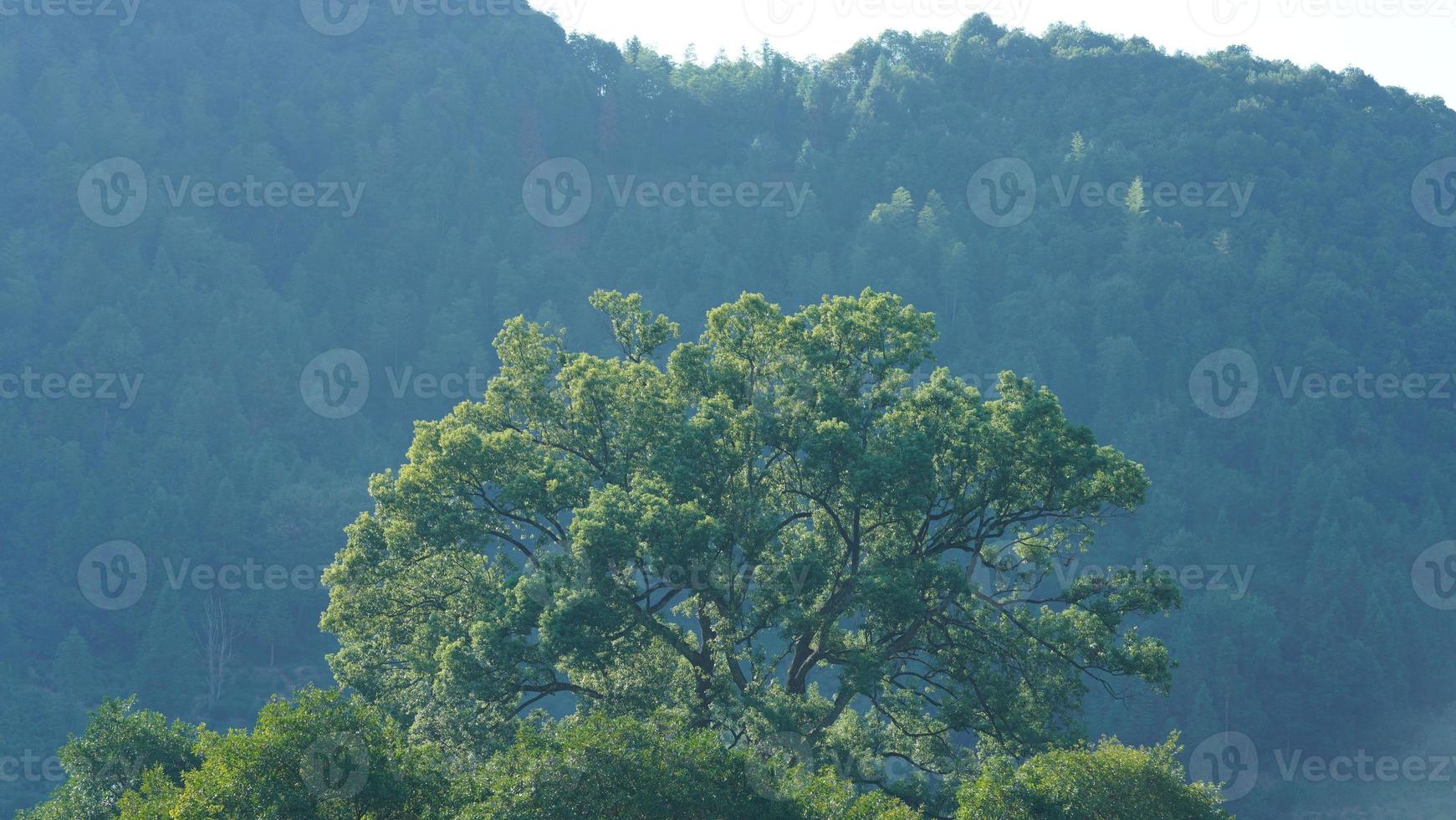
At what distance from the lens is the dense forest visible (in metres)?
32.5

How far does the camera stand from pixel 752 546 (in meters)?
33.7

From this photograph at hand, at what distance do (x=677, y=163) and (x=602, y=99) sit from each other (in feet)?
43.0

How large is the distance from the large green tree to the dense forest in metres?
0.16

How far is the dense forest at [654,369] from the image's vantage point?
1280 inches

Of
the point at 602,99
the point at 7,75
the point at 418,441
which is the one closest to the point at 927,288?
the point at 602,99

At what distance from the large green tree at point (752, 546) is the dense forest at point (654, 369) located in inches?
6.5

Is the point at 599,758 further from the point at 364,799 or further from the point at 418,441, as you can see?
the point at 418,441

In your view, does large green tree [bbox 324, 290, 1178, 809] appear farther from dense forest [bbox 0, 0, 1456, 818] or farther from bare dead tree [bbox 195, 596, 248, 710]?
bare dead tree [bbox 195, 596, 248, 710]

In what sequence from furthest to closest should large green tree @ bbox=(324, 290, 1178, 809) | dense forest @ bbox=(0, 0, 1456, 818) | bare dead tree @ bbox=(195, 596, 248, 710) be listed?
1. bare dead tree @ bbox=(195, 596, 248, 710)
2. dense forest @ bbox=(0, 0, 1456, 818)
3. large green tree @ bbox=(324, 290, 1178, 809)

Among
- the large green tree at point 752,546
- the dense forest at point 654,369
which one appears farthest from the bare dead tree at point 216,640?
the large green tree at point 752,546

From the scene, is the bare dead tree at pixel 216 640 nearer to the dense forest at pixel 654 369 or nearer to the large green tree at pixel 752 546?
the dense forest at pixel 654 369

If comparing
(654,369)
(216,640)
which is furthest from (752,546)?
(216,640)

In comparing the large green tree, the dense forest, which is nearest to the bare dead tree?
the dense forest

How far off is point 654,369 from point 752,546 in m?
4.83
